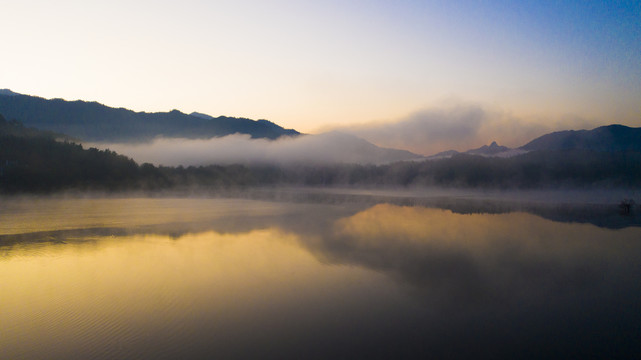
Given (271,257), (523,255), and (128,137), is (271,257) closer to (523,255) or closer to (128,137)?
(523,255)

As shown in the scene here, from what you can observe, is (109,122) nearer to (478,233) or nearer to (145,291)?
(478,233)

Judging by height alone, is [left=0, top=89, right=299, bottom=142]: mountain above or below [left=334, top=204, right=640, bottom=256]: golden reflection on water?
above

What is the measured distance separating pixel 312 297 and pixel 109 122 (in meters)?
124

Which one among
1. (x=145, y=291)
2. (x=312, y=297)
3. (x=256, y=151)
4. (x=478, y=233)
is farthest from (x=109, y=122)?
(x=312, y=297)

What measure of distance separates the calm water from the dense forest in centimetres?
3687

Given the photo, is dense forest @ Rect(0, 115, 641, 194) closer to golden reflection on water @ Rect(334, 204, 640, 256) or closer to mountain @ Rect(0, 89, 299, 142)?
golden reflection on water @ Rect(334, 204, 640, 256)

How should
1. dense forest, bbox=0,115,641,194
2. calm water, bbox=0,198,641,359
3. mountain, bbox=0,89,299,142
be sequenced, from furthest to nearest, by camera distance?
mountain, bbox=0,89,299,142, dense forest, bbox=0,115,641,194, calm water, bbox=0,198,641,359

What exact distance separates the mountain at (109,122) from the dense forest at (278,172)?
4770 cm

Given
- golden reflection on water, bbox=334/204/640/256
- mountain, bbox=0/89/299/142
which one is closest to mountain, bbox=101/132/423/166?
mountain, bbox=0/89/299/142

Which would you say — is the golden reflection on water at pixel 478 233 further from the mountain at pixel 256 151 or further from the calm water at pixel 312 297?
the mountain at pixel 256 151

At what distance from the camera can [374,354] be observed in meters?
5.01

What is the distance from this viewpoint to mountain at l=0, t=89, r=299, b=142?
91688 mm

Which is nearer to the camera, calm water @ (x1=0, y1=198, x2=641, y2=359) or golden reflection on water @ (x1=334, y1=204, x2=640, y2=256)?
calm water @ (x1=0, y1=198, x2=641, y2=359)

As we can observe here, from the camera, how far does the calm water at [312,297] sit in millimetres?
5258
